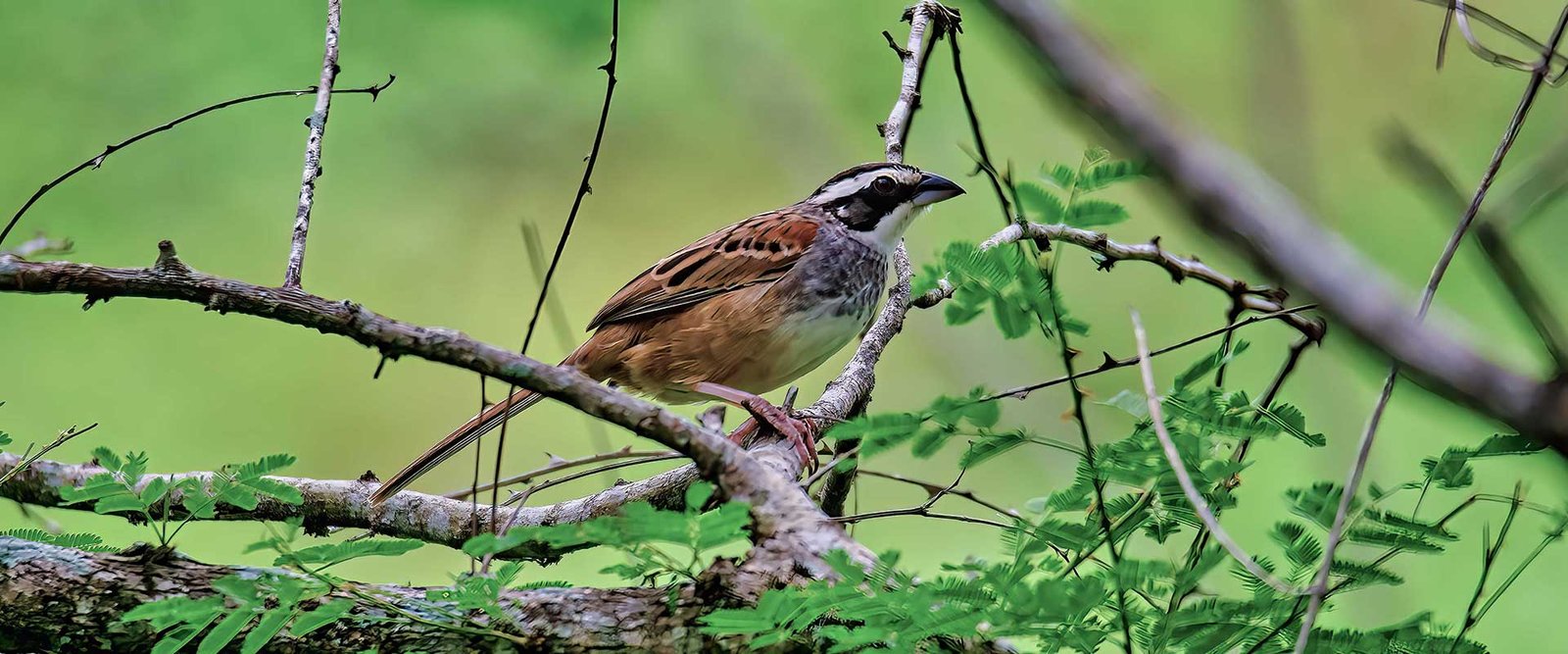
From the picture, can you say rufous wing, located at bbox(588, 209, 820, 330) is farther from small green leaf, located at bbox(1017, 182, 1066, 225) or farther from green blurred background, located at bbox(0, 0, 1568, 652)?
small green leaf, located at bbox(1017, 182, 1066, 225)

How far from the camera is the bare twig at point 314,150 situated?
2.27 m

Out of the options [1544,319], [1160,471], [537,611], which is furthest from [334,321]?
A: [1544,319]

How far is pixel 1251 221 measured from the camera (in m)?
1.00

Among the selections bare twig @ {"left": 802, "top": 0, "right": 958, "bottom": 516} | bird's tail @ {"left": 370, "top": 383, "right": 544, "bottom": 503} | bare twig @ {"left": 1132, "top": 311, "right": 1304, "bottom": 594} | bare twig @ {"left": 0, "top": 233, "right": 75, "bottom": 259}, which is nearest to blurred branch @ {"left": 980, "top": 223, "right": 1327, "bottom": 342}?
bare twig @ {"left": 802, "top": 0, "right": 958, "bottom": 516}

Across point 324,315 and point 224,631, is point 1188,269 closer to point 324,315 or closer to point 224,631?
point 324,315

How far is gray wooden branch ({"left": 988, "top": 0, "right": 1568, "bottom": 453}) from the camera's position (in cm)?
96

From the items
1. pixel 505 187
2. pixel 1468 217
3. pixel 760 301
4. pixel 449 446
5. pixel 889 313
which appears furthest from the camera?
pixel 505 187

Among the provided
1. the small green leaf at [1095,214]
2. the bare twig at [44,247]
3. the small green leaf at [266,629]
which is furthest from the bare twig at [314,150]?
the small green leaf at [1095,214]

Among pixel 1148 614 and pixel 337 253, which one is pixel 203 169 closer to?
pixel 337 253

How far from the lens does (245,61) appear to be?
22.0 ft

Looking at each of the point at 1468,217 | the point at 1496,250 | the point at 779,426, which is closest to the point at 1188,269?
the point at 779,426

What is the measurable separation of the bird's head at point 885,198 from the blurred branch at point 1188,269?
0.64 meters

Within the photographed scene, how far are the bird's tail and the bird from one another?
165mm

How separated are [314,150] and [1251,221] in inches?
80.1
